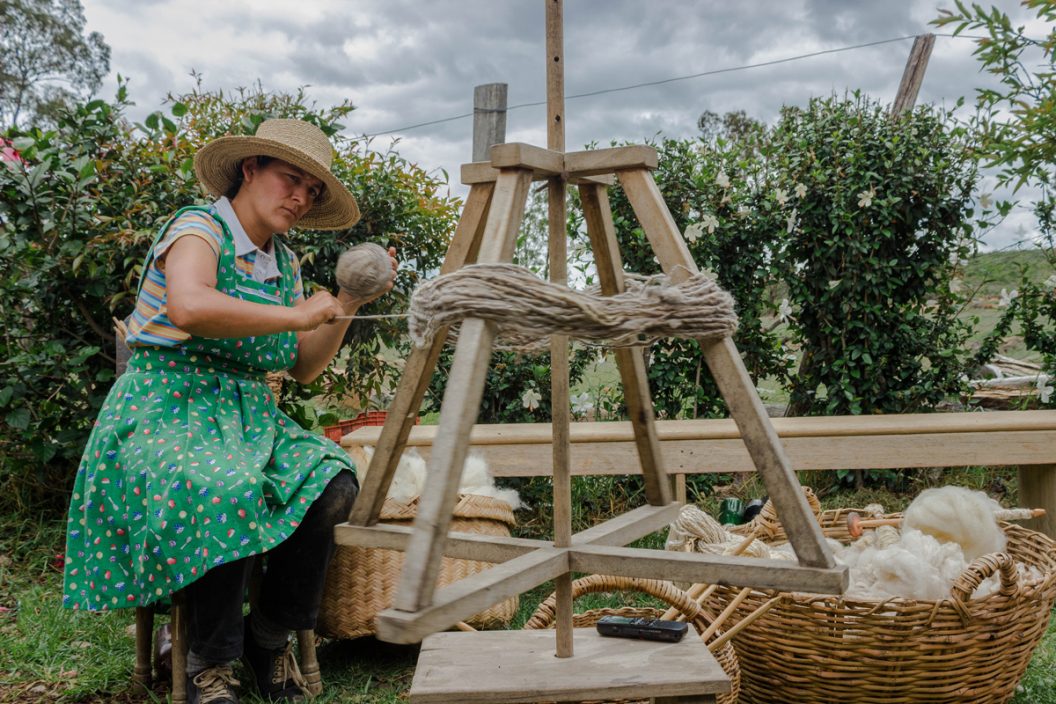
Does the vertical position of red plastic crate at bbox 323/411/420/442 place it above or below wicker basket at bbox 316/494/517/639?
above

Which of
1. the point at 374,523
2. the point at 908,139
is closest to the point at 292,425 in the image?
the point at 374,523

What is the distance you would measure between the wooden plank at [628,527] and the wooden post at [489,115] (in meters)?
3.28

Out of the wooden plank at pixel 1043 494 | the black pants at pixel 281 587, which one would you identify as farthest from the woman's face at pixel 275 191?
the wooden plank at pixel 1043 494

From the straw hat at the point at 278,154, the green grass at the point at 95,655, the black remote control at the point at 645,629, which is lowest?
the green grass at the point at 95,655

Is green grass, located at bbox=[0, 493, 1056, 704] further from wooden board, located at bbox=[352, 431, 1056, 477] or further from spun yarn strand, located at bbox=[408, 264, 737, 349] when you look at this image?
spun yarn strand, located at bbox=[408, 264, 737, 349]

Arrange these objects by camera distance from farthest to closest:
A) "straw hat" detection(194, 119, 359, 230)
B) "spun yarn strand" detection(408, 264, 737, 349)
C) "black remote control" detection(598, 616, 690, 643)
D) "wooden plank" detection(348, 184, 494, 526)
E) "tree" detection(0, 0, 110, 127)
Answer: "tree" detection(0, 0, 110, 127) < "straw hat" detection(194, 119, 359, 230) < "black remote control" detection(598, 616, 690, 643) < "wooden plank" detection(348, 184, 494, 526) < "spun yarn strand" detection(408, 264, 737, 349)

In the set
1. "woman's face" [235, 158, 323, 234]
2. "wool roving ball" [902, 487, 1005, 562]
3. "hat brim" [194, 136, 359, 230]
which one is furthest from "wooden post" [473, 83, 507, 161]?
"wool roving ball" [902, 487, 1005, 562]

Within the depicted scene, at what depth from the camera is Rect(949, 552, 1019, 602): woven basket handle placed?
225 centimetres

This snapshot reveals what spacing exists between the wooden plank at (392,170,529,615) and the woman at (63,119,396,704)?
3.24ft

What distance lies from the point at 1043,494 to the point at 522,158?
2.99 m

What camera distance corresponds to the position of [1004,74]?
11.3ft

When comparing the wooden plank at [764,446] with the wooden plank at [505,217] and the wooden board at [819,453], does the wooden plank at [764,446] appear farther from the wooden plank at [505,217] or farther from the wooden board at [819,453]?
the wooden board at [819,453]

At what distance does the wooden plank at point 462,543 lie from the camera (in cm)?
176

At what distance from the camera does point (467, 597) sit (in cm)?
137
